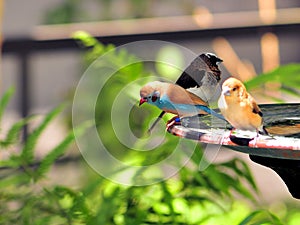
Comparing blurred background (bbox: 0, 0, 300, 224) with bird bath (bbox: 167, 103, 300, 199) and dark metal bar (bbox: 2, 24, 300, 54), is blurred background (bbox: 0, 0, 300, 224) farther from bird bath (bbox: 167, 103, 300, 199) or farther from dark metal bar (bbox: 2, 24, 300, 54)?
bird bath (bbox: 167, 103, 300, 199)

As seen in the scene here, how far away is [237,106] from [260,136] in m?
0.08

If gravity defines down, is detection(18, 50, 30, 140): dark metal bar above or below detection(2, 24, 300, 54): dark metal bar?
below

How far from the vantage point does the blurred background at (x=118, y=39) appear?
14.1ft

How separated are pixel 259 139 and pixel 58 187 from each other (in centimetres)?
96

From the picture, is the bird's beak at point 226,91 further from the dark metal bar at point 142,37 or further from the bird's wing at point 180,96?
the dark metal bar at point 142,37

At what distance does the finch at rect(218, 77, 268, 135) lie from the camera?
41.2 inches

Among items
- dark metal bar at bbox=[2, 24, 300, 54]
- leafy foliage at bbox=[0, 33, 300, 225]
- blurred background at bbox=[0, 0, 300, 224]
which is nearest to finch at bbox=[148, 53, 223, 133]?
leafy foliage at bbox=[0, 33, 300, 225]

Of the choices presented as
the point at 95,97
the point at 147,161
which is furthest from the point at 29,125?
the point at 147,161

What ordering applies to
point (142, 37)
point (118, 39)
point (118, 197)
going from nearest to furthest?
point (118, 197) < point (118, 39) < point (142, 37)

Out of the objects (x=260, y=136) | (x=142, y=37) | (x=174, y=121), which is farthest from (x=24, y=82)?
(x=260, y=136)

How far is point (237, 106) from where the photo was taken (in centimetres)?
105

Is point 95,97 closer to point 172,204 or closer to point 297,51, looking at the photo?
point 172,204

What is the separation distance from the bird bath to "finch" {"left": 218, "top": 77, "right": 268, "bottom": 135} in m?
0.02

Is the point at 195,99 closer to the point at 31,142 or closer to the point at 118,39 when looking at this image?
the point at 31,142
